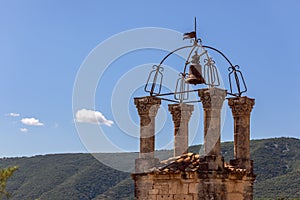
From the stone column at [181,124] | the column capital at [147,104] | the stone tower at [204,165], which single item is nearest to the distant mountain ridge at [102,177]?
the stone column at [181,124]

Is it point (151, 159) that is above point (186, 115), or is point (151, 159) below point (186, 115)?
below

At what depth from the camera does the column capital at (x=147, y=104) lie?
42.8ft

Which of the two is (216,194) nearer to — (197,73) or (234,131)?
(234,131)

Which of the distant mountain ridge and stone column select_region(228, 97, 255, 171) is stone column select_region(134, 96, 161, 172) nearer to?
stone column select_region(228, 97, 255, 171)

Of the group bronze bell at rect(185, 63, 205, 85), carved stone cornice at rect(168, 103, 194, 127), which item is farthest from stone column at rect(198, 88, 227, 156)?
carved stone cornice at rect(168, 103, 194, 127)

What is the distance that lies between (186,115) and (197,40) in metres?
2.21

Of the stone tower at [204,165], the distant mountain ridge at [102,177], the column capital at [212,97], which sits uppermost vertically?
the distant mountain ridge at [102,177]

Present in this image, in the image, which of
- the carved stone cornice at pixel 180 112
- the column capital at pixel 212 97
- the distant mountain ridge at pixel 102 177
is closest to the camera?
the column capital at pixel 212 97

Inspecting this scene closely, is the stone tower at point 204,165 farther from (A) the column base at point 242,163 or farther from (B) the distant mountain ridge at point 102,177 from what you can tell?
(B) the distant mountain ridge at point 102,177

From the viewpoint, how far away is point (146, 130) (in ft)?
43.3

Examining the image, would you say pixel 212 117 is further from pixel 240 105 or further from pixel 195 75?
pixel 195 75

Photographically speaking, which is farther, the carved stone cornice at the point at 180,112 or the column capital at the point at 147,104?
the carved stone cornice at the point at 180,112

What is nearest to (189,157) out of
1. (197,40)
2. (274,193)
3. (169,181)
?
(169,181)

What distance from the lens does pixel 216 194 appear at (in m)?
12.0
